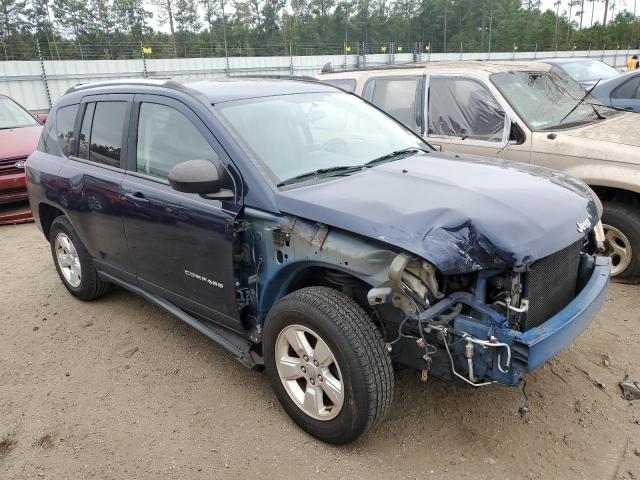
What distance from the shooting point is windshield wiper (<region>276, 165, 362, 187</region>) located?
9.67 feet

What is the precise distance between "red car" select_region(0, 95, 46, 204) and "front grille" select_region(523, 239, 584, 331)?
7311mm

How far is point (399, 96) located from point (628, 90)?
458cm

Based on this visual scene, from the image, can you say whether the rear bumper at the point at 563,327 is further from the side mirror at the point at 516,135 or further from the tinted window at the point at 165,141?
the side mirror at the point at 516,135

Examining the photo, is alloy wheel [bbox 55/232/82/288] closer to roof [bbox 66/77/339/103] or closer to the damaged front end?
roof [bbox 66/77/339/103]

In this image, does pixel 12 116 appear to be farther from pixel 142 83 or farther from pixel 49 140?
pixel 142 83

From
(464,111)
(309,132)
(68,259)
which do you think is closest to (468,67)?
(464,111)

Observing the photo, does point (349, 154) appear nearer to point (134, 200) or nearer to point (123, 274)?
point (134, 200)

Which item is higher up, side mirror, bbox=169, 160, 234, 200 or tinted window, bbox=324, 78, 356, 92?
tinted window, bbox=324, 78, 356, 92

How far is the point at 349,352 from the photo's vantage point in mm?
2500

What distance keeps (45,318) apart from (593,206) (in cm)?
426

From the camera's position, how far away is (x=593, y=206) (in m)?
2.91

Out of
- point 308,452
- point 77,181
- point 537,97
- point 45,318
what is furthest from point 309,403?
point 537,97

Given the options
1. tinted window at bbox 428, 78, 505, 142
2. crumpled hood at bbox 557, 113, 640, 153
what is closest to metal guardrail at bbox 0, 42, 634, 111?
tinted window at bbox 428, 78, 505, 142

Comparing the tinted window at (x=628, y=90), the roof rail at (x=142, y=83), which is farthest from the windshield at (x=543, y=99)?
the roof rail at (x=142, y=83)
